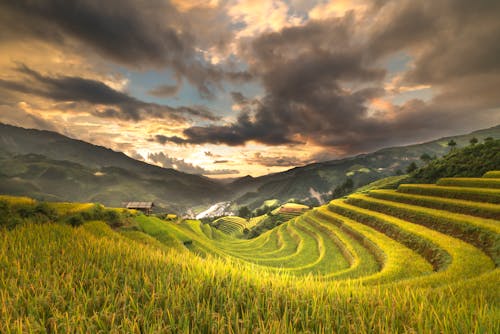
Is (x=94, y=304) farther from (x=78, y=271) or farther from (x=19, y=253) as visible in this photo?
(x=19, y=253)

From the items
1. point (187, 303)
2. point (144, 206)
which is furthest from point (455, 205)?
point (144, 206)

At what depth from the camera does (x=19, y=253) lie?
5.02 m

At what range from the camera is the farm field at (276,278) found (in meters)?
2.71

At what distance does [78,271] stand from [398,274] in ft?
48.8

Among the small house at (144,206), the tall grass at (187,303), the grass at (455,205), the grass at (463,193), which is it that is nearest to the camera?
the tall grass at (187,303)

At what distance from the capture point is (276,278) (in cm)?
Answer: 479

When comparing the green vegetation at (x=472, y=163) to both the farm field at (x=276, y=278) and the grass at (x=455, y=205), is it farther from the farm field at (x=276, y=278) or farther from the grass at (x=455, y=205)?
the grass at (x=455, y=205)

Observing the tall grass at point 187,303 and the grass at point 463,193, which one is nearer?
the tall grass at point 187,303

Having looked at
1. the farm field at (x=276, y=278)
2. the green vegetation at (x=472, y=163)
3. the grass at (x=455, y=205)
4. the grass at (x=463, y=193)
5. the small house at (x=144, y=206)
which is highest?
the green vegetation at (x=472, y=163)

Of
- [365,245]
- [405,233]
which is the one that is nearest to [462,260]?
[405,233]

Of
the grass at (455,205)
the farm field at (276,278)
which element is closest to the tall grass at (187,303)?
the farm field at (276,278)

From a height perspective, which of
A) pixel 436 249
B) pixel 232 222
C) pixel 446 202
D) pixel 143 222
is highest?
pixel 446 202

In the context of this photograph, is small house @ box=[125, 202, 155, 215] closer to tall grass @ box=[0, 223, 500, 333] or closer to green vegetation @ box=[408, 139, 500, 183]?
tall grass @ box=[0, 223, 500, 333]

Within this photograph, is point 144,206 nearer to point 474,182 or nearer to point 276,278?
point 276,278
